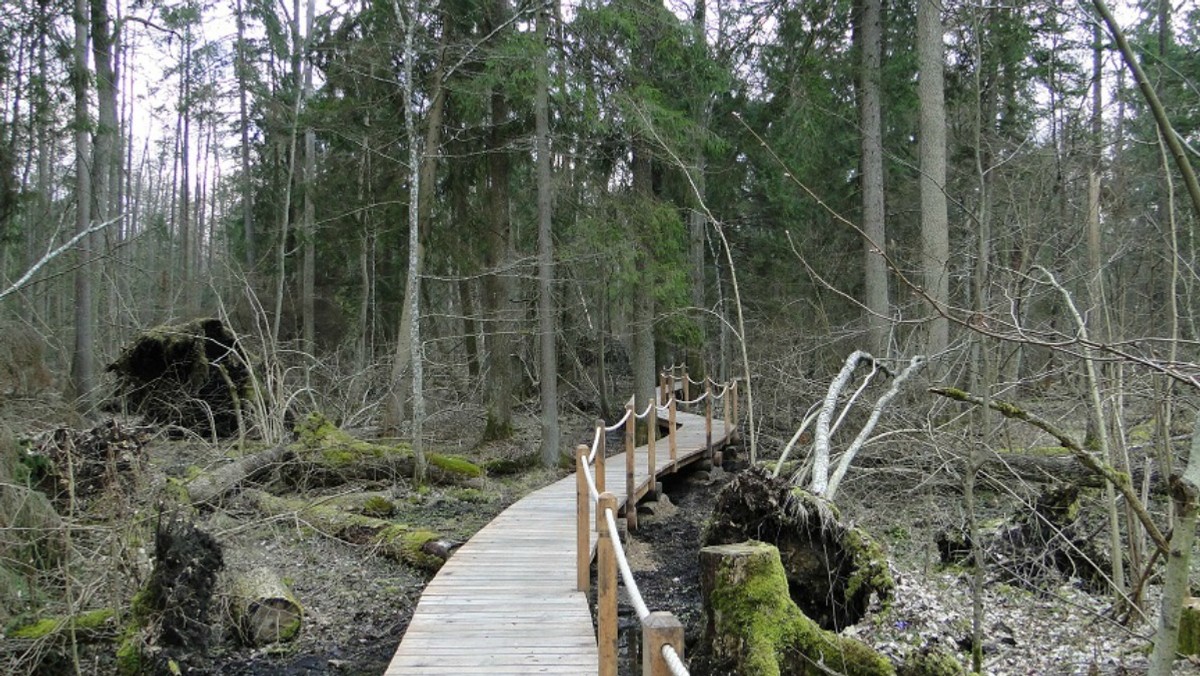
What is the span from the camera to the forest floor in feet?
19.0

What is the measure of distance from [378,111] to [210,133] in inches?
635

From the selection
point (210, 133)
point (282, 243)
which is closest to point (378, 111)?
point (282, 243)

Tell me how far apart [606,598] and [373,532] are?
18.7 feet

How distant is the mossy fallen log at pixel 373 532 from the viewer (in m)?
8.80

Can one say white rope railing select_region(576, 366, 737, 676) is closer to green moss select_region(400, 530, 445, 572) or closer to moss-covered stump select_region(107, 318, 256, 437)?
green moss select_region(400, 530, 445, 572)

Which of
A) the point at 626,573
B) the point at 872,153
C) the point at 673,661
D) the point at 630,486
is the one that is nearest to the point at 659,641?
the point at 673,661

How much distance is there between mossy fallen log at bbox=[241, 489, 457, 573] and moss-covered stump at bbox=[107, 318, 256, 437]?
3846 millimetres

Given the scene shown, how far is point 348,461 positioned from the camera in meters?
12.1

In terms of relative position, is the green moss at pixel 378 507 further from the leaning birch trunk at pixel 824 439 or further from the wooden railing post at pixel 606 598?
the wooden railing post at pixel 606 598

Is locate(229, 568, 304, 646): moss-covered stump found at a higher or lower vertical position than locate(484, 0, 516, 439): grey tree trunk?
lower

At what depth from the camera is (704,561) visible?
5.04 meters

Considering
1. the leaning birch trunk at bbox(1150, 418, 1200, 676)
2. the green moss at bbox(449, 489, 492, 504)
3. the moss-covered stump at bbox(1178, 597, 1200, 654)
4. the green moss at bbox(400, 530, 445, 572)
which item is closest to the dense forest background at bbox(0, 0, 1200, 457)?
the green moss at bbox(449, 489, 492, 504)

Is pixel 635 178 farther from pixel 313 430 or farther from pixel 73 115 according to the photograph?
pixel 73 115

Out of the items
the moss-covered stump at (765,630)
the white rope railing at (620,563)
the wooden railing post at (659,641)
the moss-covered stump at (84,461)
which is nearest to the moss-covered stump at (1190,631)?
the moss-covered stump at (765,630)
